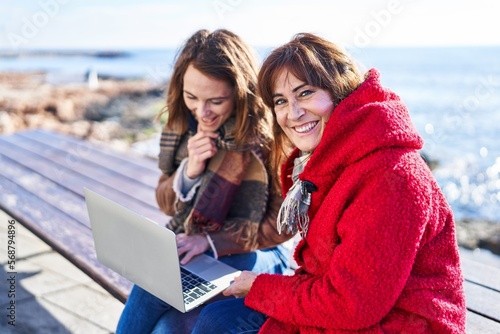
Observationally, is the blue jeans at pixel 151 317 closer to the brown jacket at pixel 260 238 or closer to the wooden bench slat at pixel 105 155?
the brown jacket at pixel 260 238

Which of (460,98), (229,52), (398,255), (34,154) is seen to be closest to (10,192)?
(34,154)

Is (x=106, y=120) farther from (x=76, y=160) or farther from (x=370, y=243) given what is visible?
(x=370, y=243)

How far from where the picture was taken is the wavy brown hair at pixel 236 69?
1726mm

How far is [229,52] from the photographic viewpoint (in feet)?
5.72

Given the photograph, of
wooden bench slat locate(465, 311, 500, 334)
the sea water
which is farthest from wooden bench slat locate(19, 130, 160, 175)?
wooden bench slat locate(465, 311, 500, 334)

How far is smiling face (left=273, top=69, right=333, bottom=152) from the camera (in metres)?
1.30

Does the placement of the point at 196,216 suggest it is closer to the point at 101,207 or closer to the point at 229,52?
the point at 101,207

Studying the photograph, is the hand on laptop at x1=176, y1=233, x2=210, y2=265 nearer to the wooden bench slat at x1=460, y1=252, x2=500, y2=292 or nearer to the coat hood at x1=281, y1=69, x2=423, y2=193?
the coat hood at x1=281, y1=69, x2=423, y2=193

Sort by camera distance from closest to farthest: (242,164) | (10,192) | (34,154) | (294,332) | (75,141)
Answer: (294,332) → (242,164) → (10,192) → (34,154) → (75,141)

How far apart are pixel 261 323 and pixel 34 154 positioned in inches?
124

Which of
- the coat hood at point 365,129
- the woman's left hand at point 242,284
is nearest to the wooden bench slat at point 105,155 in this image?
the woman's left hand at point 242,284

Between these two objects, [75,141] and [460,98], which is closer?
[75,141]

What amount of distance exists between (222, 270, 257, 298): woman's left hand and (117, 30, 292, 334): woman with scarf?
0.32 metres

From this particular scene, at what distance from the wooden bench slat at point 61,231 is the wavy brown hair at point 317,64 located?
1.18 m
